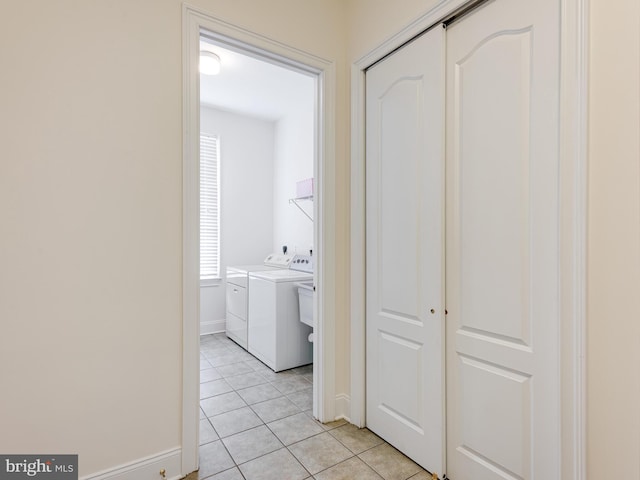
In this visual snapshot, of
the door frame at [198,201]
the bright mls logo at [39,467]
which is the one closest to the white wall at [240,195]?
the door frame at [198,201]

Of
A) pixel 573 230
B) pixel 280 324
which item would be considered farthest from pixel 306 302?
pixel 573 230

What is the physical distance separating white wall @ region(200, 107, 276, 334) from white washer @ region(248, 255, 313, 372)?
3.92ft

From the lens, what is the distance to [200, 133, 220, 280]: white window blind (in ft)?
13.7

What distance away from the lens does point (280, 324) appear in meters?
2.94

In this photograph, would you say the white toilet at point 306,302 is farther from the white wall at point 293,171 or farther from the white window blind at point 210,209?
the white window blind at point 210,209

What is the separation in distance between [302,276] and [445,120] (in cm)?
195

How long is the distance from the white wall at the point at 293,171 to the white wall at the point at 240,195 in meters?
0.14

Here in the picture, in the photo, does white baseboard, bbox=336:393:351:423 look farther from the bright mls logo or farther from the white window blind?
the white window blind

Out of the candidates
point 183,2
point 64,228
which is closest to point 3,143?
point 64,228

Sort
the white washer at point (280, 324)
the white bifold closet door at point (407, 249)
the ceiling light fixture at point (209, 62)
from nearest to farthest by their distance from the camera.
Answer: the white bifold closet door at point (407, 249) < the ceiling light fixture at point (209, 62) < the white washer at point (280, 324)

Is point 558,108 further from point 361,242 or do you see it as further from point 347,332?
point 347,332

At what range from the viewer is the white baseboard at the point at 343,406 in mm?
2148

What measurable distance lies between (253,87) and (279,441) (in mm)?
3224

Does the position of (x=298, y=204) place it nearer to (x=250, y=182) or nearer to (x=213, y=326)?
(x=250, y=182)
